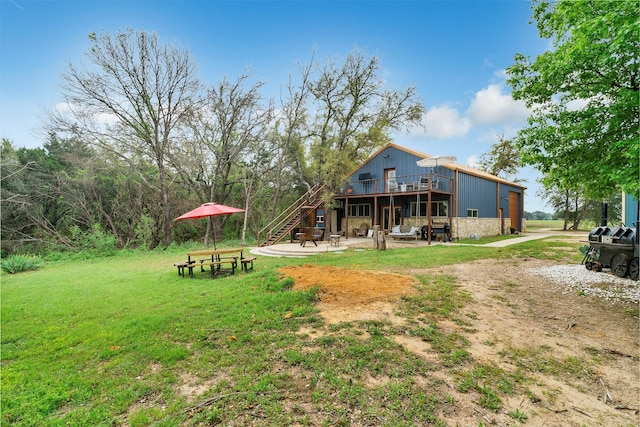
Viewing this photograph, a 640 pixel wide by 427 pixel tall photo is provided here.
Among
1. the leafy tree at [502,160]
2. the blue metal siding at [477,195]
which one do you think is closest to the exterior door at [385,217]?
the blue metal siding at [477,195]

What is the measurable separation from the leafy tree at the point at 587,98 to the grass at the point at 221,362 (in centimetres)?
339

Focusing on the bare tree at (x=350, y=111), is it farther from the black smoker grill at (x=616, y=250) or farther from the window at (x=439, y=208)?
the black smoker grill at (x=616, y=250)

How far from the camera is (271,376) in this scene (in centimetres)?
281

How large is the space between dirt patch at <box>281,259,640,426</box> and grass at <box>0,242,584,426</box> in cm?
19

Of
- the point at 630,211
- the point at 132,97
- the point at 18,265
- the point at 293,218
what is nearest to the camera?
the point at 18,265

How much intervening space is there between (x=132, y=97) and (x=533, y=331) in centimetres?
1812

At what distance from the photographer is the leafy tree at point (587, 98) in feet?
13.8

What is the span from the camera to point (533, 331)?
3.92 meters

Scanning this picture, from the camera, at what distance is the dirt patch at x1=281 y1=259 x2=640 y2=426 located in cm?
238

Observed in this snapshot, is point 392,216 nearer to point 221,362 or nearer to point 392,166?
point 392,166

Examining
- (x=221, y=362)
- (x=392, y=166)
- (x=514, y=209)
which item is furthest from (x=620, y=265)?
(x=514, y=209)

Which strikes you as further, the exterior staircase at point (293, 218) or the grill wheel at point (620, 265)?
the exterior staircase at point (293, 218)

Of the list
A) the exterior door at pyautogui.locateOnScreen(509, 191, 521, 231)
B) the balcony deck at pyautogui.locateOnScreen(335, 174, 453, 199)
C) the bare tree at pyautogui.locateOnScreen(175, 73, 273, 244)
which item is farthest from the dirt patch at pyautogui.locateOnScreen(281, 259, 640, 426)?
the exterior door at pyautogui.locateOnScreen(509, 191, 521, 231)

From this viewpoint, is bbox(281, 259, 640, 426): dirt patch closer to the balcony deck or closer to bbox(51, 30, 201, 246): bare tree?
the balcony deck
